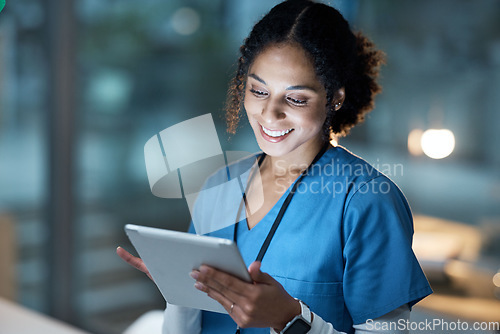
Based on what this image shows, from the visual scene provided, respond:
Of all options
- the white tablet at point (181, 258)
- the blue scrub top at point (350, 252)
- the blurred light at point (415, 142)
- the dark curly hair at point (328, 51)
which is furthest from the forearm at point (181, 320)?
the blurred light at point (415, 142)

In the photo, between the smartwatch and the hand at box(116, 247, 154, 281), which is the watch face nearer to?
the smartwatch

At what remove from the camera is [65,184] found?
295 centimetres

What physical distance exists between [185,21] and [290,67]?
162 centimetres

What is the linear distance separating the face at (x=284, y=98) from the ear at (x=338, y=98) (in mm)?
26

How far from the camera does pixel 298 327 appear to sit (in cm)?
88

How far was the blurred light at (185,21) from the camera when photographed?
8.01 ft

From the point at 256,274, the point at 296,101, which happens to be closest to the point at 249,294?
the point at 256,274

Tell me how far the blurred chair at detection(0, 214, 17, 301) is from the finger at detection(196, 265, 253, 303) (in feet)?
7.27

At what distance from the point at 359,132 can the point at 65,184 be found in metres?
1.78

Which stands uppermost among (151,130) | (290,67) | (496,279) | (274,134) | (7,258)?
(290,67)

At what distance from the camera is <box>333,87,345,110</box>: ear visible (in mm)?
1015

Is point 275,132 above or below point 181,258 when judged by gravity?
above

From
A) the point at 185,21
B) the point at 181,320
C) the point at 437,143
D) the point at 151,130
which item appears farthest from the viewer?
the point at 151,130
